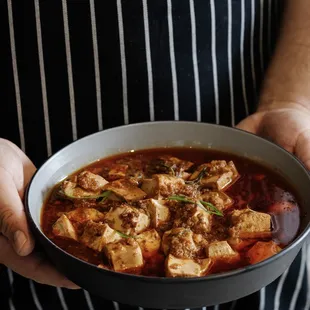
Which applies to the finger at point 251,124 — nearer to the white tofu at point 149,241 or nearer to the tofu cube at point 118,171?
the tofu cube at point 118,171

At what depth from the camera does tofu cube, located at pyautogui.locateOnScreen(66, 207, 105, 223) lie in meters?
1.42

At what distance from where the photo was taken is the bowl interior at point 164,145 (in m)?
1.54

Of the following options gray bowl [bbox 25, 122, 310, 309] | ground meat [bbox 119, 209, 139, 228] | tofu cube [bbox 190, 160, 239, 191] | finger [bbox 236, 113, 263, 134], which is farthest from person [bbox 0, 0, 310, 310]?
ground meat [bbox 119, 209, 139, 228]

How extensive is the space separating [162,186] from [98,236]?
0.24m

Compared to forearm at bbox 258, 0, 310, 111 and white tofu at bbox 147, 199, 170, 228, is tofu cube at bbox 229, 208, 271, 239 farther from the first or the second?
forearm at bbox 258, 0, 310, 111

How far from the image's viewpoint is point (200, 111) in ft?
6.18

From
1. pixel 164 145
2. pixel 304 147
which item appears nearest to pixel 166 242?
pixel 164 145

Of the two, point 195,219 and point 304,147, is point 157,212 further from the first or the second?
point 304,147

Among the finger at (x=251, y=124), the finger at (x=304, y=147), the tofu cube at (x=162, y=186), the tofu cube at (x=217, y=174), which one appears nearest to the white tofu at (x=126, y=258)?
the tofu cube at (x=162, y=186)

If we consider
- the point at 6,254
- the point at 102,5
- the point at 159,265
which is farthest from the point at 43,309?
the point at 102,5

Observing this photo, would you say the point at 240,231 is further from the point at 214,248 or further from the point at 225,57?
the point at 225,57

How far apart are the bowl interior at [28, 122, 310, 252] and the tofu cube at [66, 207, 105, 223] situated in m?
0.11

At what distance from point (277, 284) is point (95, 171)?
2.29 feet

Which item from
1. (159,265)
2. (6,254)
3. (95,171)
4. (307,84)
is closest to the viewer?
(159,265)
